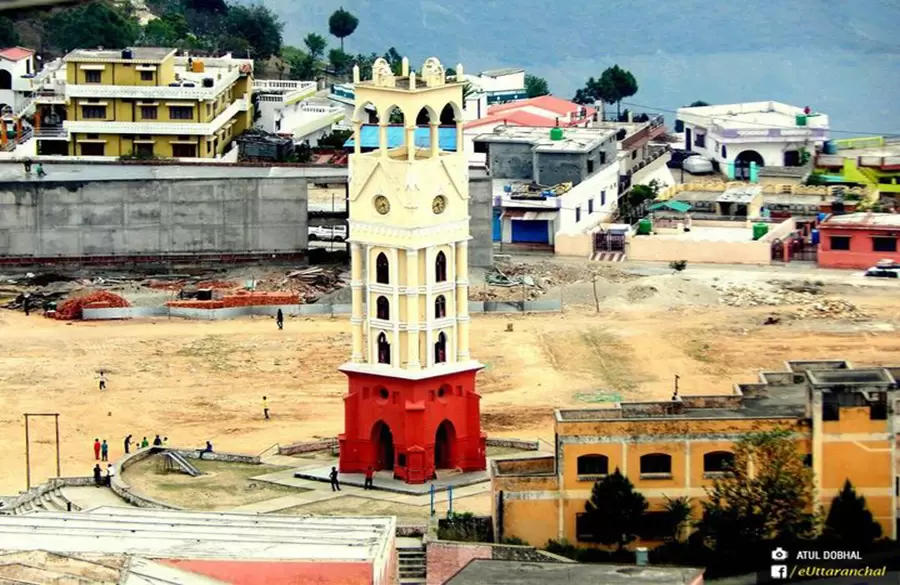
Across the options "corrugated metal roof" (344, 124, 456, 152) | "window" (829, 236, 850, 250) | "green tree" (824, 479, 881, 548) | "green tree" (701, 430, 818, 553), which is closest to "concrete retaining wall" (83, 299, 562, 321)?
"window" (829, 236, 850, 250)

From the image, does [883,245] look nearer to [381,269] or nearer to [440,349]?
[440,349]

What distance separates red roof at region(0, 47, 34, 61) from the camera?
13196 cm

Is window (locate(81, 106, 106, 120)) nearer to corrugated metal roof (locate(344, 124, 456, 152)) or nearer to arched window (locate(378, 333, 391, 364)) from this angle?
corrugated metal roof (locate(344, 124, 456, 152))

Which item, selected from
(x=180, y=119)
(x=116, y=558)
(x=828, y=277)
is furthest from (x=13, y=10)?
(x=180, y=119)

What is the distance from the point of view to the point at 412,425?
72.1m

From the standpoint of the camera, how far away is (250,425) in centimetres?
8206

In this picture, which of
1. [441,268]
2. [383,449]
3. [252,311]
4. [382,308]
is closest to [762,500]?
[441,268]

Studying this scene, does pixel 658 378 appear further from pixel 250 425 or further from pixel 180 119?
pixel 180 119

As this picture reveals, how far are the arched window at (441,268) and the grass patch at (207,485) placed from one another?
5.96m

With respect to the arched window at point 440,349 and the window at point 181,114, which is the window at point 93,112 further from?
the arched window at point 440,349

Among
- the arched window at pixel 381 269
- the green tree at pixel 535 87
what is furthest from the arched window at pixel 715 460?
the green tree at pixel 535 87

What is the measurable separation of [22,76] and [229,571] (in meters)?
76.5

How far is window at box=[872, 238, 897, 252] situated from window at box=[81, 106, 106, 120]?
107 feet

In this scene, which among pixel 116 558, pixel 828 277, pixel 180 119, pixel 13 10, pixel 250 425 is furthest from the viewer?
pixel 180 119
